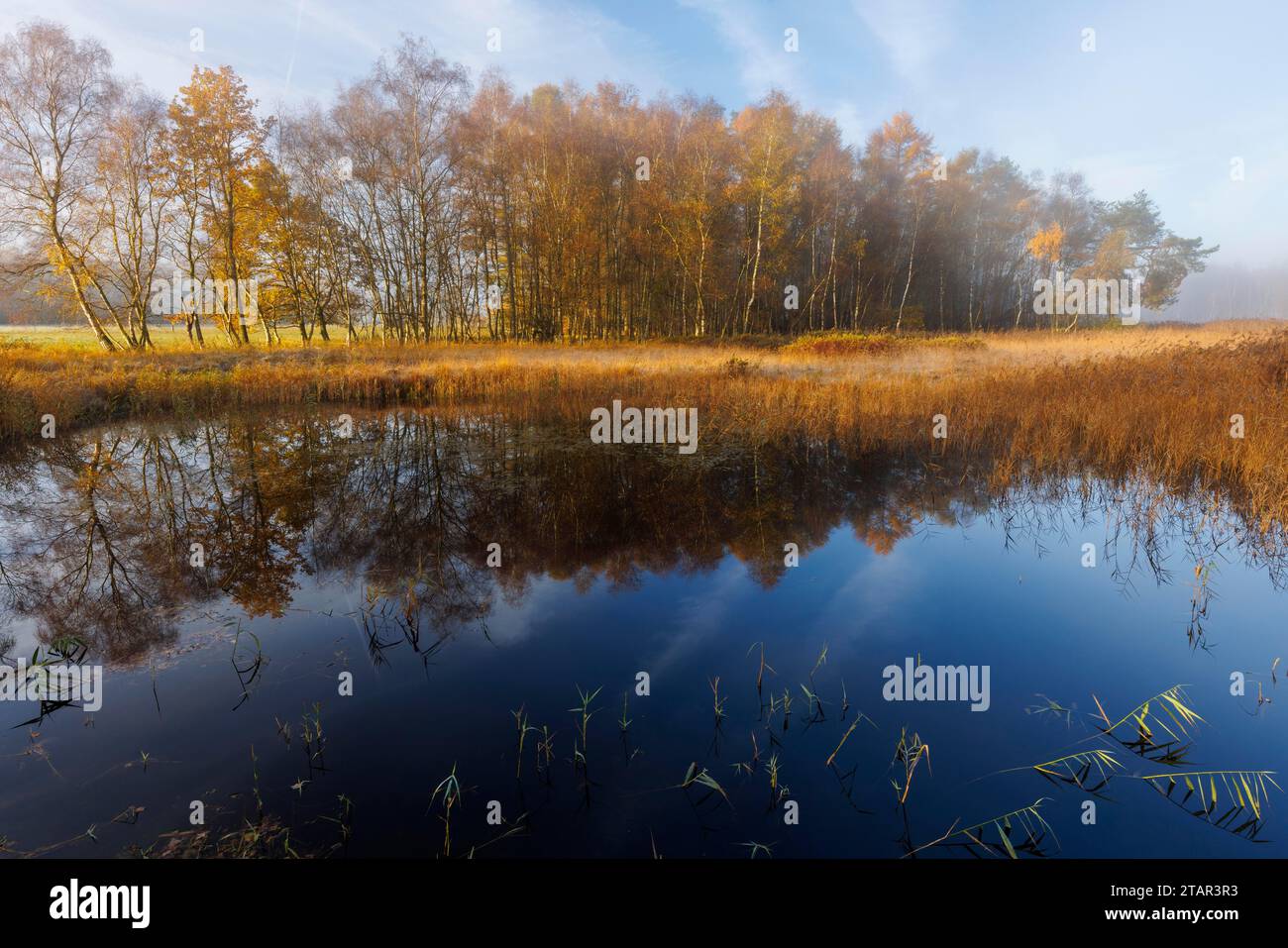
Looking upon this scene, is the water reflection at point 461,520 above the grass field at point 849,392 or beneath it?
beneath

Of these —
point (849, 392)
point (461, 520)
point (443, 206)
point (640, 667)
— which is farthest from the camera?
point (443, 206)

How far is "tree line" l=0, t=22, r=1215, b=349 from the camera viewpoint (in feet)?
78.6

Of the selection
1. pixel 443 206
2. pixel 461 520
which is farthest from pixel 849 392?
pixel 443 206

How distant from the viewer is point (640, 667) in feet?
15.4

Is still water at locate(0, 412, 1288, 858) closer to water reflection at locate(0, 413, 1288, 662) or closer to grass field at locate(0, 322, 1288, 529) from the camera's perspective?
water reflection at locate(0, 413, 1288, 662)

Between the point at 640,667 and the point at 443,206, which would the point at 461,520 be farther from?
the point at 443,206

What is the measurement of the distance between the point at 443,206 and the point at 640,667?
30849 millimetres

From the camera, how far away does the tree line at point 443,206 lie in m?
24.0

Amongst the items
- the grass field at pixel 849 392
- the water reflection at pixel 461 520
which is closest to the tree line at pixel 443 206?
the grass field at pixel 849 392

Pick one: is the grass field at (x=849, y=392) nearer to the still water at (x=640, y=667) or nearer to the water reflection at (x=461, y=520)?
Answer: the water reflection at (x=461, y=520)

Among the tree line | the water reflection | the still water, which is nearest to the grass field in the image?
the water reflection

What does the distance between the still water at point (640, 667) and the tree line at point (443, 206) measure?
1660 centimetres

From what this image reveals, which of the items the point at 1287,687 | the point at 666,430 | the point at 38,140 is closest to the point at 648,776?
the point at 1287,687

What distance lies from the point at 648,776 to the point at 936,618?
10.5ft
